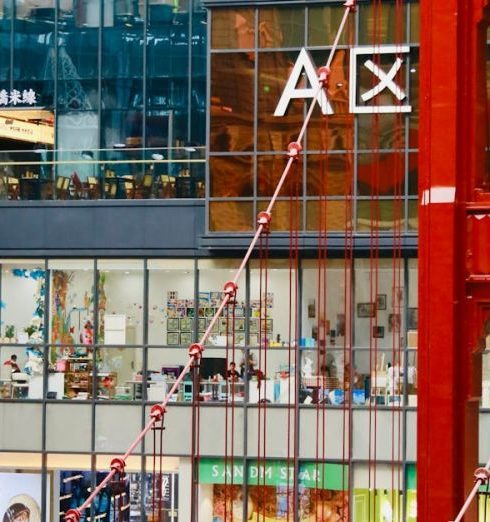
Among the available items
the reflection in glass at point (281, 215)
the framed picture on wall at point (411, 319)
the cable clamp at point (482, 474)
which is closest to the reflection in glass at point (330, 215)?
the reflection in glass at point (281, 215)

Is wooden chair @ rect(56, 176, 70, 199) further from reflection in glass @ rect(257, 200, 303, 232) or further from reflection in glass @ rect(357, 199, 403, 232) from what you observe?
reflection in glass @ rect(357, 199, 403, 232)

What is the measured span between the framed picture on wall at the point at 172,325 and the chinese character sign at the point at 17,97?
15.6 ft

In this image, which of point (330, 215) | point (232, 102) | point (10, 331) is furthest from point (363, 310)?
point (10, 331)

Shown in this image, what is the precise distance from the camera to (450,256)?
814 centimetres

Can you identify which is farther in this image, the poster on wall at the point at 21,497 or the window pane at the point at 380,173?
the poster on wall at the point at 21,497

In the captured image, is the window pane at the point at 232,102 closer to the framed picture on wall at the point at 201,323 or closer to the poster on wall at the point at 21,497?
the framed picture on wall at the point at 201,323

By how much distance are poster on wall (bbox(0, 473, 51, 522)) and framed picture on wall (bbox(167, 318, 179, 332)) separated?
3.32 meters

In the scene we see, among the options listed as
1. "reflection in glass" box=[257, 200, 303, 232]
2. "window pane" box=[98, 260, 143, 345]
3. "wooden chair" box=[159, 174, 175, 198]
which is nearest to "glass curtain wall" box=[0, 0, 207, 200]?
"wooden chair" box=[159, 174, 175, 198]

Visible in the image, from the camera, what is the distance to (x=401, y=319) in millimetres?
26531

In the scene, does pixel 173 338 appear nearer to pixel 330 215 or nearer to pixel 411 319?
pixel 330 215

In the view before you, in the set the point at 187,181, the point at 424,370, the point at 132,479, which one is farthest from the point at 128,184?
the point at 424,370

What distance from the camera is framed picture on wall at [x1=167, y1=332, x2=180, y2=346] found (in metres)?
27.8

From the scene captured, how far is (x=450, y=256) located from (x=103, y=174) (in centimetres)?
2034

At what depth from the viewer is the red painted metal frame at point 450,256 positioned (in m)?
8.12
